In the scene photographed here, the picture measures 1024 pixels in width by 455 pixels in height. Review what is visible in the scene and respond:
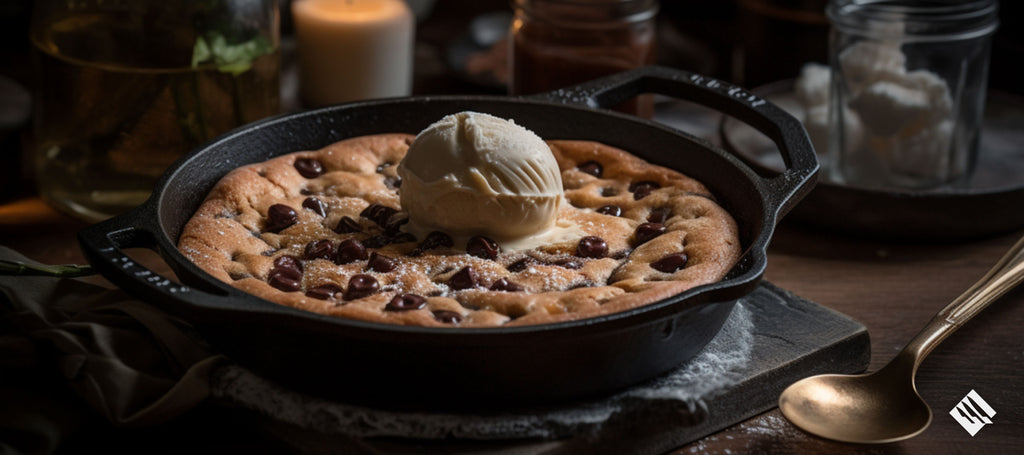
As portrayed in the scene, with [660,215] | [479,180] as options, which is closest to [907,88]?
[660,215]

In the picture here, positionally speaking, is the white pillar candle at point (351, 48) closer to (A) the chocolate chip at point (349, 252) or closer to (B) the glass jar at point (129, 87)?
(B) the glass jar at point (129, 87)

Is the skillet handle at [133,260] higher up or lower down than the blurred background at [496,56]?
higher up

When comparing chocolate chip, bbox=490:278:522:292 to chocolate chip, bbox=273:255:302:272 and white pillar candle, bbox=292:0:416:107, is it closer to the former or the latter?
chocolate chip, bbox=273:255:302:272

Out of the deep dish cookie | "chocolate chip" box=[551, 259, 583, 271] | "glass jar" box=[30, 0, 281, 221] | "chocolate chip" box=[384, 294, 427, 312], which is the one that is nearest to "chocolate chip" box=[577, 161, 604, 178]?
the deep dish cookie

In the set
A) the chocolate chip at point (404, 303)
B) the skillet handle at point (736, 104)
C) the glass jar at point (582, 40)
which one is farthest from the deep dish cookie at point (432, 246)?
the glass jar at point (582, 40)

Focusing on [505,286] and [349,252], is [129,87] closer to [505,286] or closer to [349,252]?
[349,252]
